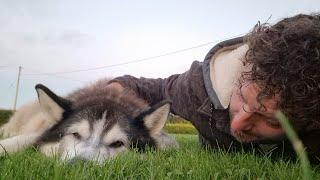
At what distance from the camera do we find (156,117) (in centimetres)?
407

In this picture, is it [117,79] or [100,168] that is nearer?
[100,168]

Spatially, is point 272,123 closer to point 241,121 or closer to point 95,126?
point 241,121

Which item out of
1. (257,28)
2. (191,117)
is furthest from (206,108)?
(257,28)

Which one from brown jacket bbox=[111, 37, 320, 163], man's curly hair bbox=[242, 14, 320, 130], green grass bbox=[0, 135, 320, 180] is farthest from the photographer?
brown jacket bbox=[111, 37, 320, 163]

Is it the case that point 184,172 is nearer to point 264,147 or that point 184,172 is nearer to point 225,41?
point 264,147

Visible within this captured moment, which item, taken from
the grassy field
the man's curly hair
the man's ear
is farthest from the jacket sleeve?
the grassy field

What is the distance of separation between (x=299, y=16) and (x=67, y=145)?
238 cm

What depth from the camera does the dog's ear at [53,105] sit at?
3.95 metres

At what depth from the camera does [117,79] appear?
5332mm

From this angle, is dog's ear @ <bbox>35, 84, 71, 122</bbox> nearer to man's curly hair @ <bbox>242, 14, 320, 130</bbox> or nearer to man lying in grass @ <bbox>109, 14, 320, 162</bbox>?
man lying in grass @ <bbox>109, 14, 320, 162</bbox>

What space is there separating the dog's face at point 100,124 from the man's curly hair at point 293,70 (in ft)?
3.99

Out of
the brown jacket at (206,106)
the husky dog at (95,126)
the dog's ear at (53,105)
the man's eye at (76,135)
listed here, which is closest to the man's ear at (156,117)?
the husky dog at (95,126)

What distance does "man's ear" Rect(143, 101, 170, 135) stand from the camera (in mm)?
3953

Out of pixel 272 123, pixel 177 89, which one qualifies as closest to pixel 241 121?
pixel 272 123
